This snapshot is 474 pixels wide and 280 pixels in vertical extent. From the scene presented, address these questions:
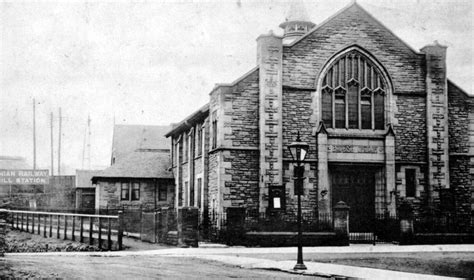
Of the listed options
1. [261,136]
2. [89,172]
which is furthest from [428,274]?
[89,172]

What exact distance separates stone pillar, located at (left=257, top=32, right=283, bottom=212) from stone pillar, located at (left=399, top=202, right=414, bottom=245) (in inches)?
→ 207

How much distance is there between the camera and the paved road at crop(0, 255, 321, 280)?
12.2m

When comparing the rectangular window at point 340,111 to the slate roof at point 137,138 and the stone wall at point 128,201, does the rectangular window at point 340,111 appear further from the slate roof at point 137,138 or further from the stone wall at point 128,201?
the slate roof at point 137,138

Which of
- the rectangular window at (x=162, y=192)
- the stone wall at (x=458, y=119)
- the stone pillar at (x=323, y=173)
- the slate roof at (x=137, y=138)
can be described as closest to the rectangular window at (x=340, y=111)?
the stone pillar at (x=323, y=173)

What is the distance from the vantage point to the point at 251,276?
13180 millimetres

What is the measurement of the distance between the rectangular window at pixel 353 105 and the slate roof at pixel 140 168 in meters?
17.3

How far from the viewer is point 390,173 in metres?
27.2

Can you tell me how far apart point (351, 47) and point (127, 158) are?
21.3 meters

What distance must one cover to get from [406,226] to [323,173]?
4.15 metres

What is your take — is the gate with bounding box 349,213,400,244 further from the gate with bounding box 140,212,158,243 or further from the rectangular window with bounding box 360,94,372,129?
the gate with bounding box 140,212,158,243

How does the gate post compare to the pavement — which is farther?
the gate post

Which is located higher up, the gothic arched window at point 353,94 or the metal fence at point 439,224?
the gothic arched window at point 353,94

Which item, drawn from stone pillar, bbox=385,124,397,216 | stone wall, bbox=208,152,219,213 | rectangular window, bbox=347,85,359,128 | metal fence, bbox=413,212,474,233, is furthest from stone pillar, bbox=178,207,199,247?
metal fence, bbox=413,212,474,233

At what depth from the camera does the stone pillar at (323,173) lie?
1043 inches
